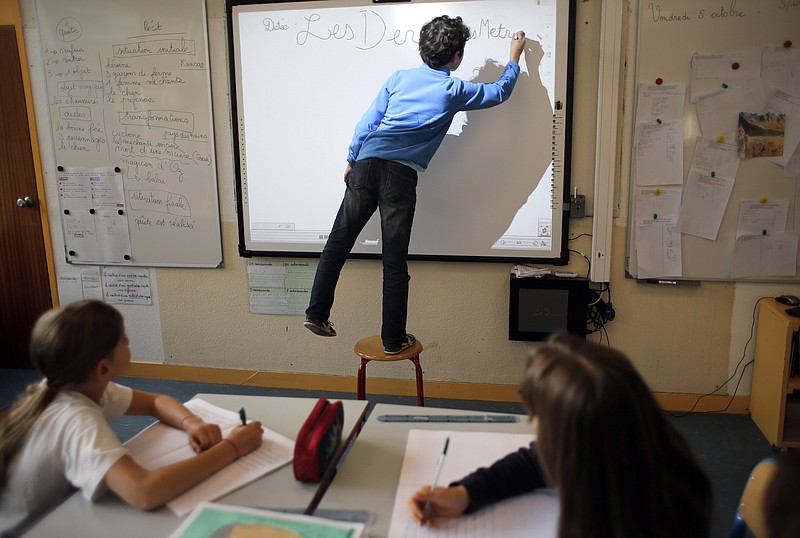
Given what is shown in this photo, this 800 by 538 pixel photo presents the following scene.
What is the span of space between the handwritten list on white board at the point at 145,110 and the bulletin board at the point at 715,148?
2.23 m

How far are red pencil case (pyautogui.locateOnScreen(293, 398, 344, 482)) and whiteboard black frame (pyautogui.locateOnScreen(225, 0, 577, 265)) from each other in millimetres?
1799

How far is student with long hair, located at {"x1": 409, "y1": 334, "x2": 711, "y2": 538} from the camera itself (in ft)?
2.50

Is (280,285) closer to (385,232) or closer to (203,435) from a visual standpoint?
(385,232)

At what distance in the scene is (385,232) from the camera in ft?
7.78

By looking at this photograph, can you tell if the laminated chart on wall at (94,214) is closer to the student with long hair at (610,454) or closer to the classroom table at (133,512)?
the classroom table at (133,512)

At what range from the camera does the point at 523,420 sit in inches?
53.9

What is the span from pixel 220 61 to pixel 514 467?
8.84 feet

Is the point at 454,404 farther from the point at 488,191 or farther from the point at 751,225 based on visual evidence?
the point at 751,225

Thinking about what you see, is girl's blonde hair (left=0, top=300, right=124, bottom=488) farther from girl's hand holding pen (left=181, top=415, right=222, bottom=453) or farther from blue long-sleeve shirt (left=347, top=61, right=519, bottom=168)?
blue long-sleeve shirt (left=347, top=61, right=519, bottom=168)

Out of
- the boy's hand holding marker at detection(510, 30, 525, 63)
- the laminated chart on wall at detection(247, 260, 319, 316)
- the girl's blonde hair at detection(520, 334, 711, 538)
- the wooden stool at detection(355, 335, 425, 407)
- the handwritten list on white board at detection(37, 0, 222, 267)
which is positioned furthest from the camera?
the laminated chart on wall at detection(247, 260, 319, 316)

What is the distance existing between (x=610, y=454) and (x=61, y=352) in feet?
3.50

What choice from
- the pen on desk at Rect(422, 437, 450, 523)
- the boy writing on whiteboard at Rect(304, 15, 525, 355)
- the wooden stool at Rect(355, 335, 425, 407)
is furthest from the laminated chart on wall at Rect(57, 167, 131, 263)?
the pen on desk at Rect(422, 437, 450, 523)

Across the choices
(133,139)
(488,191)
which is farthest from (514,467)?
(133,139)

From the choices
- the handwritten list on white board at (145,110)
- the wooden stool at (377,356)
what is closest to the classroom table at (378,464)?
the wooden stool at (377,356)
